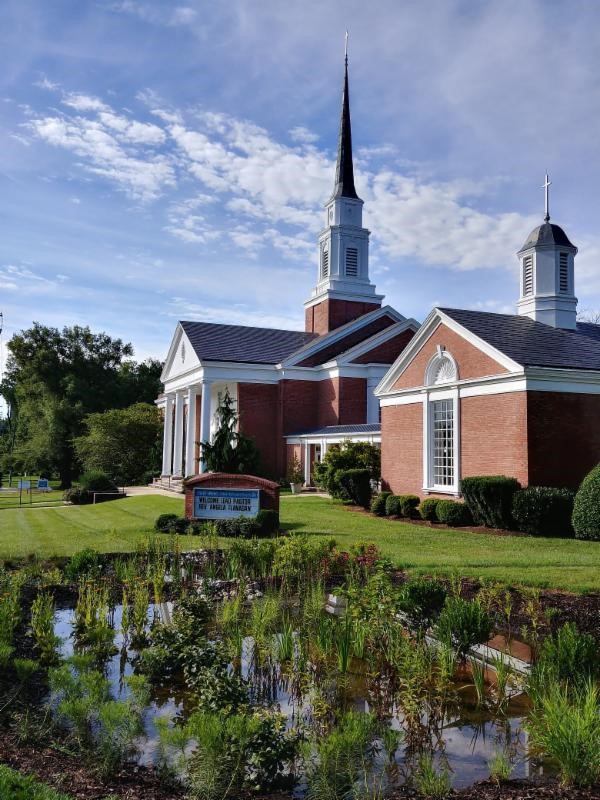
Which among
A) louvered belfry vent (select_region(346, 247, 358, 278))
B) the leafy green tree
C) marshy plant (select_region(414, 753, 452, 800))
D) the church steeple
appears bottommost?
marshy plant (select_region(414, 753, 452, 800))

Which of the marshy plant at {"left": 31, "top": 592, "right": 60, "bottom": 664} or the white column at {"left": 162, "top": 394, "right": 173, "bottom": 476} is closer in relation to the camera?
the marshy plant at {"left": 31, "top": 592, "right": 60, "bottom": 664}

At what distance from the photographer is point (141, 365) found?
6253 cm

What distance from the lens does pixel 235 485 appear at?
16.9m

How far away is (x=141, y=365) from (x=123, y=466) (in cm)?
2181

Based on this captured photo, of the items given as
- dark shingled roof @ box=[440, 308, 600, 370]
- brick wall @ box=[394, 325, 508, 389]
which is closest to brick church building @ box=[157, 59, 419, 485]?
brick wall @ box=[394, 325, 508, 389]

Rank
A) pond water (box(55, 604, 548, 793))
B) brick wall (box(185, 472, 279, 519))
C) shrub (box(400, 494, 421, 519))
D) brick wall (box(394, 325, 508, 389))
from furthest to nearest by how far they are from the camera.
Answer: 1. shrub (box(400, 494, 421, 519))
2. brick wall (box(394, 325, 508, 389))
3. brick wall (box(185, 472, 279, 519))
4. pond water (box(55, 604, 548, 793))

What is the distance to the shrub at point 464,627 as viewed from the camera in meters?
6.36

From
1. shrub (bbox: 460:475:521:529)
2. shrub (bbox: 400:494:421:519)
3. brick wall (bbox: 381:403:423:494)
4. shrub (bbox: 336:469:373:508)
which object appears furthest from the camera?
shrub (bbox: 336:469:373:508)

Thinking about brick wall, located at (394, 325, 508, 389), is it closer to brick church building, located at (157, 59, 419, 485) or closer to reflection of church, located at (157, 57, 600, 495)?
reflection of church, located at (157, 57, 600, 495)

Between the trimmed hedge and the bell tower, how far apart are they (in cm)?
2287

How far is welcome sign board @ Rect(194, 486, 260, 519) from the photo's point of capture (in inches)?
653

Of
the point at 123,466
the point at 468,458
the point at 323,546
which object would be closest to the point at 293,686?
the point at 323,546

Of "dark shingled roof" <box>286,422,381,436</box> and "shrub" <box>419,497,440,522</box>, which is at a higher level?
"dark shingled roof" <box>286,422,381,436</box>

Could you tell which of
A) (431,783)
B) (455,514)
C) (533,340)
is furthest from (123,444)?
(431,783)
